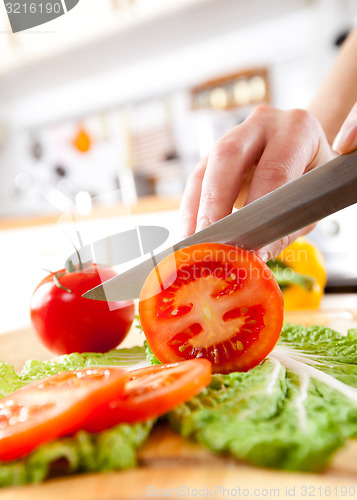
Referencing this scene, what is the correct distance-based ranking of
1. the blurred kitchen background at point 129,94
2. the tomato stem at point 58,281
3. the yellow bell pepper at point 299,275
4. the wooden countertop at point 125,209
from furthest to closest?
the blurred kitchen background at point 129,94
the wooden countertop at point 125,209
the yellow bell pepper at point 299,275
the tomato stem at point 58,281

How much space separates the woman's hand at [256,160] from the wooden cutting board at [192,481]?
441 mm

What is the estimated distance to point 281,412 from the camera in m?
0.68

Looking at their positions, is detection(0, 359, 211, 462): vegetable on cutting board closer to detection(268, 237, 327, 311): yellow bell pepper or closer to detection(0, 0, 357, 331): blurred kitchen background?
detection(268, 237, 327, 311): yellow bell pepper

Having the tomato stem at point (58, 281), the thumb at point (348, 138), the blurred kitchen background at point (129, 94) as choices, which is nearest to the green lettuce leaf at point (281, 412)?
the thumb at point (348, 138)

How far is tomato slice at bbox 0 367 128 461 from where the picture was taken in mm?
604

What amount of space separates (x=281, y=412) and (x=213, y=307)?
229 millimetres

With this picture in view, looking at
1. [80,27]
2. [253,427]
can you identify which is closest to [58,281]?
[253,427]

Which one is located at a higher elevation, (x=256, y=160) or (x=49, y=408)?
(x=256, y=160)

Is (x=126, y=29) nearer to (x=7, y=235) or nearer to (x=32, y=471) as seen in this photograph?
(x=7, y=235)

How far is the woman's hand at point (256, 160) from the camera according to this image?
1.01 m

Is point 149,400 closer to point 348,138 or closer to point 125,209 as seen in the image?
point 348,138

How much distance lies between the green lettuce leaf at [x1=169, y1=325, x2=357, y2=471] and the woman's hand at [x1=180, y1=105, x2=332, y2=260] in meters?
0.24

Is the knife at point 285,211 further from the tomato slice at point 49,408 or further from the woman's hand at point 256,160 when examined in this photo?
the tomato slice at point 49,408

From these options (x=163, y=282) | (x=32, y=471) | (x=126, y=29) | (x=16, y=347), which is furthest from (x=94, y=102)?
(x=32, y=471)
